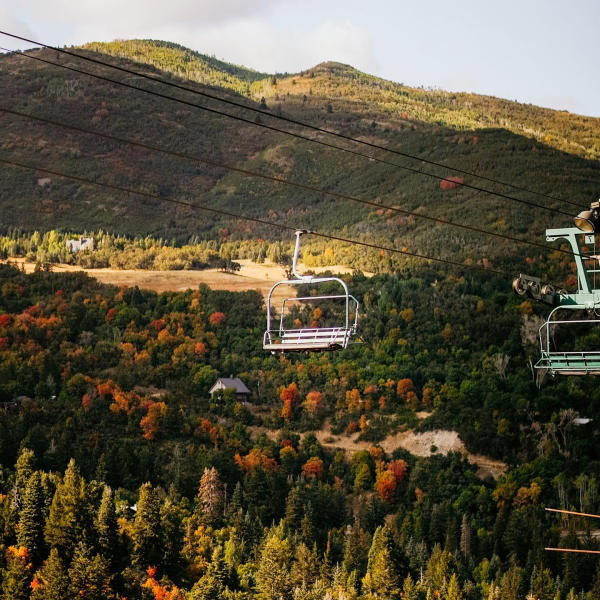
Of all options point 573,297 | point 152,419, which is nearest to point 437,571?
point 152,419

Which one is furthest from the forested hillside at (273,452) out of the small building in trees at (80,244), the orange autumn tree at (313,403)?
the small building in trees at (80,244)

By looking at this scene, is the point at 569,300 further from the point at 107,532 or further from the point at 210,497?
the point at 210,497

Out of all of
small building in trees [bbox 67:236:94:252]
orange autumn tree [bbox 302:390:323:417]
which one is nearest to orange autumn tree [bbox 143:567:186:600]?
orange autumn tree [bbox 302:390:323:417]

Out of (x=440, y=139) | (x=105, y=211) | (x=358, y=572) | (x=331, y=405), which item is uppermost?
(x=440, y=139)

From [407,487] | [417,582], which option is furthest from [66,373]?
[417,582]

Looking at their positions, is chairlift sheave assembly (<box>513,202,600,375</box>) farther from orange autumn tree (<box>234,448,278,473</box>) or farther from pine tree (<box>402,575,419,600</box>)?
orange autumn tree (<box>234,448,278,473</box>)

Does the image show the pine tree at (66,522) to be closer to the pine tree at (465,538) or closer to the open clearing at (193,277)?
the pine tree at (465,538)

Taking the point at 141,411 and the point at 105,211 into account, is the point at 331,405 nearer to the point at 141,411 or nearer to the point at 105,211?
the point at 141,411
